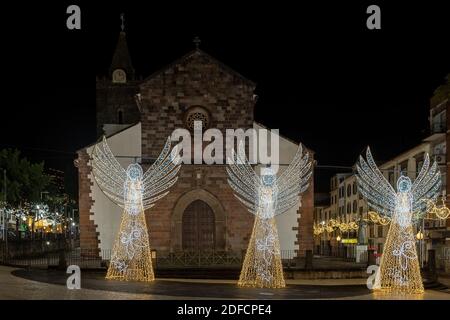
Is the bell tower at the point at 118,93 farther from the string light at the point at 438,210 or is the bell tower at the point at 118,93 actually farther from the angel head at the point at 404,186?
the angel head at the point at 404,186

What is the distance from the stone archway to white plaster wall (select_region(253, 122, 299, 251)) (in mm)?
3394

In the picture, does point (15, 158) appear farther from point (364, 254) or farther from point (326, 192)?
point (326, 192)

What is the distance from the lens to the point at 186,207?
38094 mm

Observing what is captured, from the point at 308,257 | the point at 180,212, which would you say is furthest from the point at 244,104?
the point at 308,257

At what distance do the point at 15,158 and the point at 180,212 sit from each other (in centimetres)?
2609

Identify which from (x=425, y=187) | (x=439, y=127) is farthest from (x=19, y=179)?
(x=425, y=187)

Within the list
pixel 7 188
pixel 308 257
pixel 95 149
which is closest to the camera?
pixel 308 257

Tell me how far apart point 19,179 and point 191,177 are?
26.8 metres

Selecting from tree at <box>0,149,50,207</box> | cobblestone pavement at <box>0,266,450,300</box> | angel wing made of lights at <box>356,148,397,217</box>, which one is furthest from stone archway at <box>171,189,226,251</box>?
tree at <box>0,149,50,207</box>

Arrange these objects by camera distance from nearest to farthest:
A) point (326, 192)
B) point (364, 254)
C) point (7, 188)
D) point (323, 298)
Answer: point (323, 298) → point (364, 254) → point (7, 188) → point (326, 192)

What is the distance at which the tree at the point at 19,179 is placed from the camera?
189 ft

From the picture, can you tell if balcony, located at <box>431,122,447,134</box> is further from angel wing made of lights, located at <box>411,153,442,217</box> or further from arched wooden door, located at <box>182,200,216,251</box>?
arched wooden door, located at <box>182,200,216,251</box>

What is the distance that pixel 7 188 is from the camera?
5725 centimetres

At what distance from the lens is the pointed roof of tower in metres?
60.7
